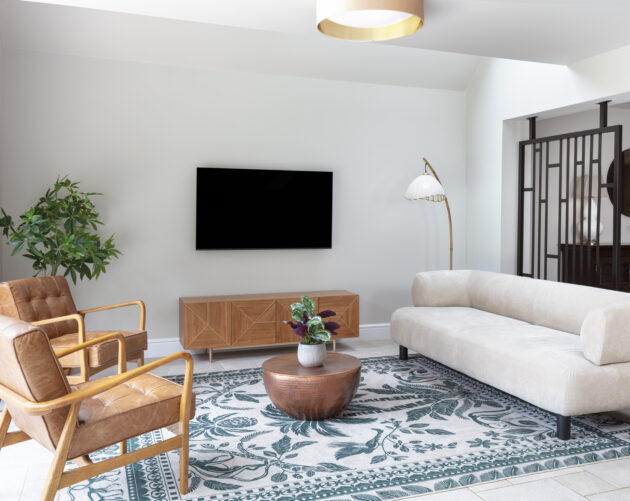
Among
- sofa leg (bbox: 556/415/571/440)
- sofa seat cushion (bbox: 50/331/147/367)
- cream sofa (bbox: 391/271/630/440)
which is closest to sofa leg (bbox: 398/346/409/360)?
cream sofa (bbox: 391/271/630/440)

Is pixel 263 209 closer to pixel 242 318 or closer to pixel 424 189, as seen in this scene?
pixel 242 318

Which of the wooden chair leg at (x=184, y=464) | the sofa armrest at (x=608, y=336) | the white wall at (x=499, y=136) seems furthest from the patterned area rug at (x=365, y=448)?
the white wall at (x=499, y=136)

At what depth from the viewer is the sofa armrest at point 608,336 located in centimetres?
322

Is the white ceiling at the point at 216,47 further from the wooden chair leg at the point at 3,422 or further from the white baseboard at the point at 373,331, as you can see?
the wooden chair leg at the point at 3,422

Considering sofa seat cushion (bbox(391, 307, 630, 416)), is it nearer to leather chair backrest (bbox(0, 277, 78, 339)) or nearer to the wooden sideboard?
the wooden sideboard

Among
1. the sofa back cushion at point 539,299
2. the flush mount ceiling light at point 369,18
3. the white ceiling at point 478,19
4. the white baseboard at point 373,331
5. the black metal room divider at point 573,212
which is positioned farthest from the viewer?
the white baseboard at point 373,331

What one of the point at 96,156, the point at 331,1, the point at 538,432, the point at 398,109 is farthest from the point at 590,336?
the point at 96,156

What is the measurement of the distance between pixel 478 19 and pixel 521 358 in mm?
2109

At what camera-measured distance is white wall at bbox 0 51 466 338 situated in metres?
4.87

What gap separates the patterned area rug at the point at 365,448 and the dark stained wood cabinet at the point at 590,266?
5.51 ft

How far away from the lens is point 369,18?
3234 millimetres

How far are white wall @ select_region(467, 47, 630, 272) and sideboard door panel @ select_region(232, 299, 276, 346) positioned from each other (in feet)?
7.80

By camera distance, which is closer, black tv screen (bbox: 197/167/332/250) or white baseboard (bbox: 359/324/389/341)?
black tv screen (bbox: 197/167/332/250)

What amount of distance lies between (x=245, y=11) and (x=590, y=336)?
9.10 feet
